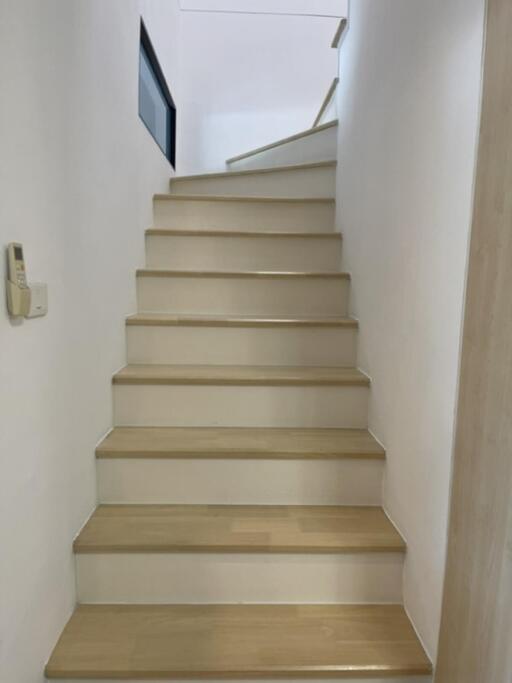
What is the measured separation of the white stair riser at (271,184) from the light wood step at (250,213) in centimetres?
23

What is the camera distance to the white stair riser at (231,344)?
1885mm

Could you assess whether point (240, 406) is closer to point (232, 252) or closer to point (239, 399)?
point (239, 399)

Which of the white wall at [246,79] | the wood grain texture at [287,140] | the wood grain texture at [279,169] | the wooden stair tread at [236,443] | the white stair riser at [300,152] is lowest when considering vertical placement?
the wooden stair tread at [236,443]

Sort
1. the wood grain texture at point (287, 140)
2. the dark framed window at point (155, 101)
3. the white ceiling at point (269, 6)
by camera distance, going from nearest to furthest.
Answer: the dark framed window at point (155, 101), the wood grain texture at point (287, 140), the white ceiling at point (269, 6)

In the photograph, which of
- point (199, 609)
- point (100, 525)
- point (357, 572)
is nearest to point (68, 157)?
point (100, 525)

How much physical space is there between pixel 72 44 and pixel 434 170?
41.1 inches

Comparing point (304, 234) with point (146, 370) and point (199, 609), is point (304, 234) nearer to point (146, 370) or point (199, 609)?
A: point (146, 370)

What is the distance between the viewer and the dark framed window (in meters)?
2.44

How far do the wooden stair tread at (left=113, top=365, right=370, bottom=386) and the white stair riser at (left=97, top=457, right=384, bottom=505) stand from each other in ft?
1.00

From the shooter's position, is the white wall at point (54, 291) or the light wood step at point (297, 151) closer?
the white wall at point (54, 291)

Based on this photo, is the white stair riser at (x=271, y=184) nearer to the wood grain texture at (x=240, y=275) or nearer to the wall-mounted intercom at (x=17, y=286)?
the wood grain texture at (x=240, y=275)

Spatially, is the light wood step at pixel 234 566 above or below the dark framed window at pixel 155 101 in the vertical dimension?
below

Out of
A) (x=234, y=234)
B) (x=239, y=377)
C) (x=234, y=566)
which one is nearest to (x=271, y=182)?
(x=234, y=234)

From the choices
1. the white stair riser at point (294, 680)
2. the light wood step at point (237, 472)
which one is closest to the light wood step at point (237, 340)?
the light wood step at point (237, 472)
